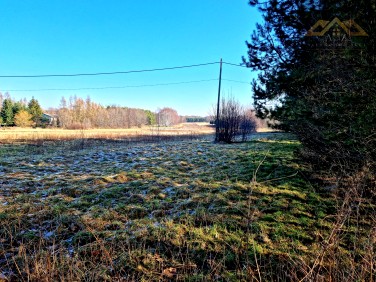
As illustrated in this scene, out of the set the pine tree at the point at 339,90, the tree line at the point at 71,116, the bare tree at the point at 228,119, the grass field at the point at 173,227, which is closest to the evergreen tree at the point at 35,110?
the tree line at the point at 71,116

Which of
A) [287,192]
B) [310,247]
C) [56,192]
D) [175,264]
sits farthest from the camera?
[56,192]

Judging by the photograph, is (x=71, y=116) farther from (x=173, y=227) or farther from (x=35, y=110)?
(x=173, y=227)

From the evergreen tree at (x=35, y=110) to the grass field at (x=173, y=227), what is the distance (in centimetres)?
4921

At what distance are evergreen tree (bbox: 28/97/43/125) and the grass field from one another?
161 ft

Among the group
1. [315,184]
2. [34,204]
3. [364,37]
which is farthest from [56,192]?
[364,37]

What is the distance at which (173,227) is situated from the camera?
3309 millimetres

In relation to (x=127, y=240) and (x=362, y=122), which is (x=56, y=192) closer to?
(x=127, y=240)

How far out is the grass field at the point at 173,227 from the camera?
→ 2439 mm

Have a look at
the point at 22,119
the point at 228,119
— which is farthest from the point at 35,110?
the point at 228,119

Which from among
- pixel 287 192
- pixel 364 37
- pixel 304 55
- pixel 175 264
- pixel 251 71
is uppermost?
pixel 251 71

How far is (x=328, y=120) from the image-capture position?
147 inches

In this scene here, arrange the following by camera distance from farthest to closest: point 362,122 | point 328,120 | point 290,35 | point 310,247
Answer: point 290,35, point 328,120, point 362,122, point 310,247

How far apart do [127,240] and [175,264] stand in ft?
2.25

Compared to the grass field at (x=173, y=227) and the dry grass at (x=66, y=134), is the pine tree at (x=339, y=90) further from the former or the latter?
the dry grass at (x=66, y=134)
